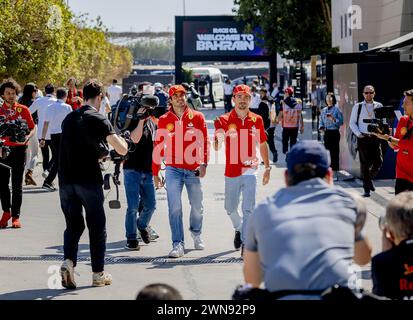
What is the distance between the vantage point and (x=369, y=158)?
1694 centimetres

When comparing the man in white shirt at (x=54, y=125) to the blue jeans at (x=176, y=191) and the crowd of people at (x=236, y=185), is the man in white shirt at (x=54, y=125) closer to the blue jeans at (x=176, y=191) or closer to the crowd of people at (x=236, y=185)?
the crowd of people at (x=236, y=185)

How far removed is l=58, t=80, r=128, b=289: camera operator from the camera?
934cm

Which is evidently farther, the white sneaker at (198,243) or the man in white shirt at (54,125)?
the man in white shirt at (54,125)

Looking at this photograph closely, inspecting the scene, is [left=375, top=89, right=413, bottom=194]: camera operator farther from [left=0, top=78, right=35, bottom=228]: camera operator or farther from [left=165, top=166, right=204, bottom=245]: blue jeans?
[left=0, top=78, right=35, bottom=228]: camera operator

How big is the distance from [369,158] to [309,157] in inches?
468

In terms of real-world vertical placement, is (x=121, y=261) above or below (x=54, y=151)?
below

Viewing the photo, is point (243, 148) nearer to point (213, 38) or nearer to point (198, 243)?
point (198, 243)

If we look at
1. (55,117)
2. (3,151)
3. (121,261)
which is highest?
(55,117)

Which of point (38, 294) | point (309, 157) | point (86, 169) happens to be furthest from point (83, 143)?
point (309, 157)

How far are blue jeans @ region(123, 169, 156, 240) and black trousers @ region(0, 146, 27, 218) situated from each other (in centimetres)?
193

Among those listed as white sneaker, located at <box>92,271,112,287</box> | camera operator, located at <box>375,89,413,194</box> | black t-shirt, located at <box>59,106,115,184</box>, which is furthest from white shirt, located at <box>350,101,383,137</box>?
black t-shirt, located at <box>59,106,115,184</box>

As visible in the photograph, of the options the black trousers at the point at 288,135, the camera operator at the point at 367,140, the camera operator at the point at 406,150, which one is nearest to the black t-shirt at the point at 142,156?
the camera operator at the point at 406,150

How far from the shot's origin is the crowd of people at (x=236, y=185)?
5035 millimetres

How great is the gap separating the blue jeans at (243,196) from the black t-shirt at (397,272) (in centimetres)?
569
